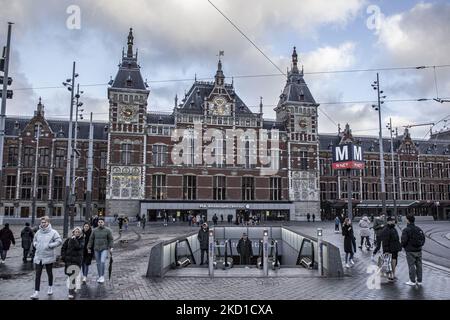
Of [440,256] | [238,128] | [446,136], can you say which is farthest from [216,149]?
[446,136]

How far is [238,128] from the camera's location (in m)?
52.7

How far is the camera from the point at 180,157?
51.0 metres

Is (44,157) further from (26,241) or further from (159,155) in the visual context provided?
(26,241)

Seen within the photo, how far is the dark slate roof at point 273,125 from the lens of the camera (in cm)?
5536

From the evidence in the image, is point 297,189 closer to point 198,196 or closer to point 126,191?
point 198,196

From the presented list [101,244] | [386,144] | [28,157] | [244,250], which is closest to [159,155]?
[28,157]

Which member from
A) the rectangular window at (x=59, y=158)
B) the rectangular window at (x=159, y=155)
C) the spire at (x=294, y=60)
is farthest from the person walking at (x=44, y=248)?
the spire at (x=294, y=60)

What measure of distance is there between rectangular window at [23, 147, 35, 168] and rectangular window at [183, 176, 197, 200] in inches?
780

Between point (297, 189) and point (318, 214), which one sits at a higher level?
point (297, 189)

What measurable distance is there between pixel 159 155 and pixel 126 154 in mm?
4139

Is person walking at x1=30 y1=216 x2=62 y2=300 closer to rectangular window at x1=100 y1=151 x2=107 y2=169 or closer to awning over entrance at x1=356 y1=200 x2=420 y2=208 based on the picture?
rectangular window at x1=100 y1=151 x2=107 y2=169
